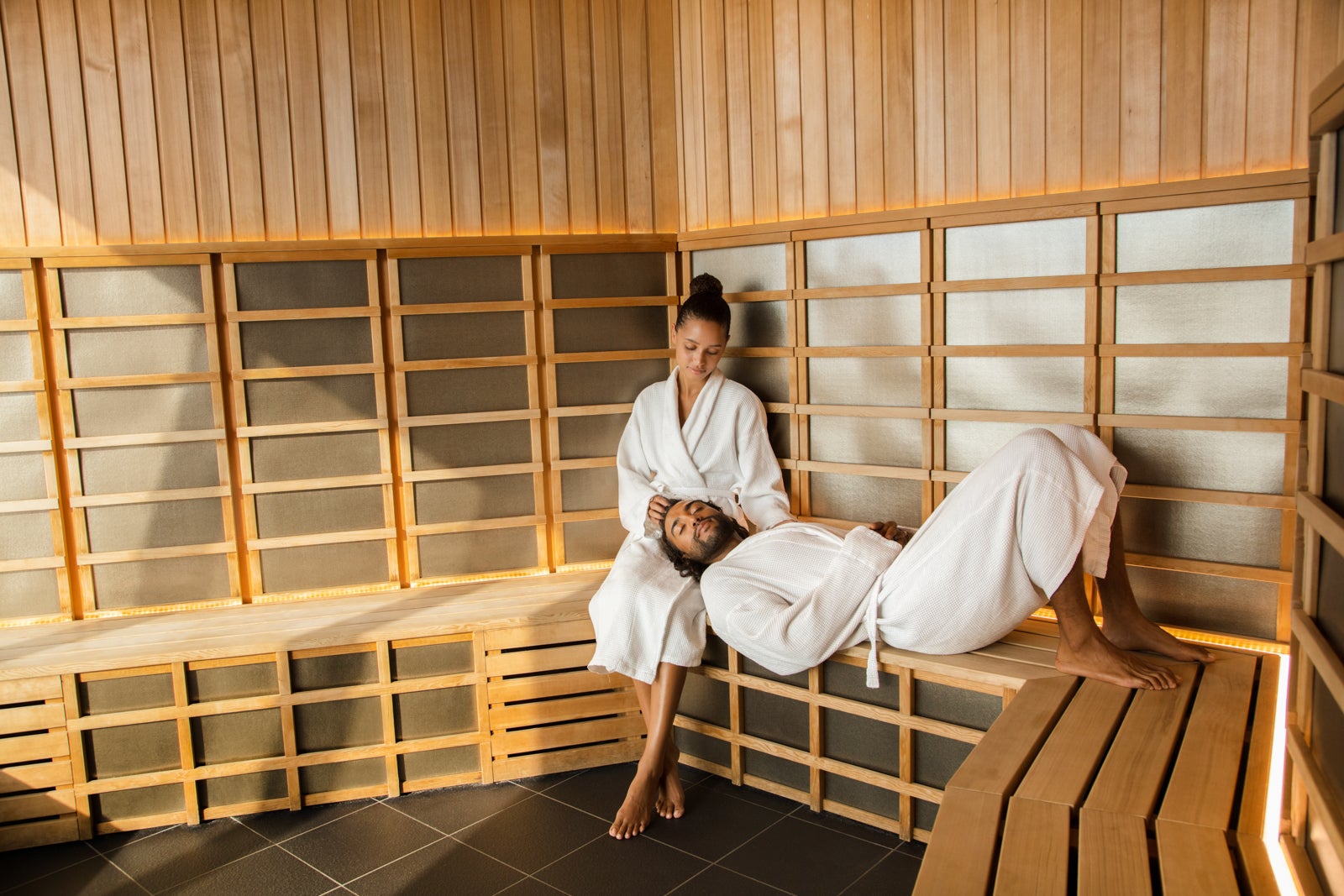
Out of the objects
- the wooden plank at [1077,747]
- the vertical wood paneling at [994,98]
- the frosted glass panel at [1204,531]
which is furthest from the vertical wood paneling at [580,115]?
the wooden plank at [1077,747]

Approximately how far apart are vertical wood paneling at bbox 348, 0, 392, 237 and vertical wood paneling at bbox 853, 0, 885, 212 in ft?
4.96

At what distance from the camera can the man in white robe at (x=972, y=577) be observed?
2.36 m

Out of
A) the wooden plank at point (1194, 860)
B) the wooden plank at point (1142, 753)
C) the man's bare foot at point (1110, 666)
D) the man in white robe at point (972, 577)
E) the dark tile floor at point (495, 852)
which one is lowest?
the dark tile floor at point (495, 852)

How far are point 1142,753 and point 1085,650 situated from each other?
0.43m

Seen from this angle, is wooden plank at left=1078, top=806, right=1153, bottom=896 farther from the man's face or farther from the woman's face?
the woman's face

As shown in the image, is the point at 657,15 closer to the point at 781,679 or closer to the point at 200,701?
the point at 781,679

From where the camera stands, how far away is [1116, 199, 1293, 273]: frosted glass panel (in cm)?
252

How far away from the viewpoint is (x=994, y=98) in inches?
115

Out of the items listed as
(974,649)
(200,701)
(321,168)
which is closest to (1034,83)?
(974,649)

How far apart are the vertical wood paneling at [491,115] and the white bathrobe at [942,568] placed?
4.69 feet

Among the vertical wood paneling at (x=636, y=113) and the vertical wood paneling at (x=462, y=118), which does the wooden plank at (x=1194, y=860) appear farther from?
the vertical wood paneling at (x=462, y=118)

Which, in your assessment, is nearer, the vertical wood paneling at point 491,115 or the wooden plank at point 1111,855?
the wooden plank at point 1111,855

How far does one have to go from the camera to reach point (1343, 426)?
138cm

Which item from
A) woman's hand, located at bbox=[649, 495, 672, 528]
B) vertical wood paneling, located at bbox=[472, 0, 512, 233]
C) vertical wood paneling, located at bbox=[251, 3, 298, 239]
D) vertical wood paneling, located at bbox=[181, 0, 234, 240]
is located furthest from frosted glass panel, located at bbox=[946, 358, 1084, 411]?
vertical wood paneling, located at bbox=[181, 0, 234, 240]
